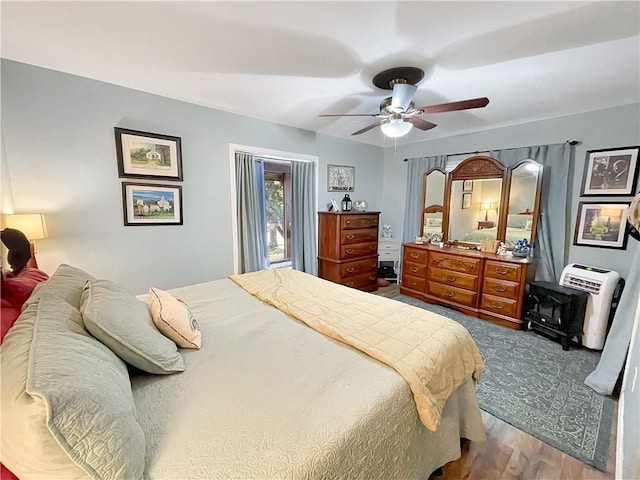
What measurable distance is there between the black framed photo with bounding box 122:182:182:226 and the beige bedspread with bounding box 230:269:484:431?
1.29 m

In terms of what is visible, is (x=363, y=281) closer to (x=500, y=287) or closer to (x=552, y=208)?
(x=500, y=287)

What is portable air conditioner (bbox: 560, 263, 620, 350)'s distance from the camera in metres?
2.51

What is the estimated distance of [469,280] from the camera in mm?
3324

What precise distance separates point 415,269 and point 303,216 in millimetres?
1796

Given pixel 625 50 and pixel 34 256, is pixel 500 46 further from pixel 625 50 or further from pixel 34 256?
pixel 34 256

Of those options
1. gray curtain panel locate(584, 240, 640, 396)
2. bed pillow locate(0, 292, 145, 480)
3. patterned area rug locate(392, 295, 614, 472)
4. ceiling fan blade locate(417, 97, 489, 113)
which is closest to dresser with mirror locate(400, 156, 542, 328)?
patterned area rug locate(392, 295, 614, 472)

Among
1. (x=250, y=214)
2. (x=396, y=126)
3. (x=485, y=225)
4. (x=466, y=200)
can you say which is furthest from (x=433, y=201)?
(x=250, y=214)

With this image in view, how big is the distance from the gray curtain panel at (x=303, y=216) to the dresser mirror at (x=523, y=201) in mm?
2545

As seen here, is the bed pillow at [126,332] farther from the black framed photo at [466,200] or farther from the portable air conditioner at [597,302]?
the black framed photo at [466,200]

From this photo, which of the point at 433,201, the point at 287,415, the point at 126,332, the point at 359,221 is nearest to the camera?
the point at 287,415

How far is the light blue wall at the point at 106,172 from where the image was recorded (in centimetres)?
203

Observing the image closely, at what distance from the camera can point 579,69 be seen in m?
2.02

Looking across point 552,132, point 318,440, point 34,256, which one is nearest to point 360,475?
point 318,440

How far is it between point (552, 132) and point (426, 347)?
334 centimetres
